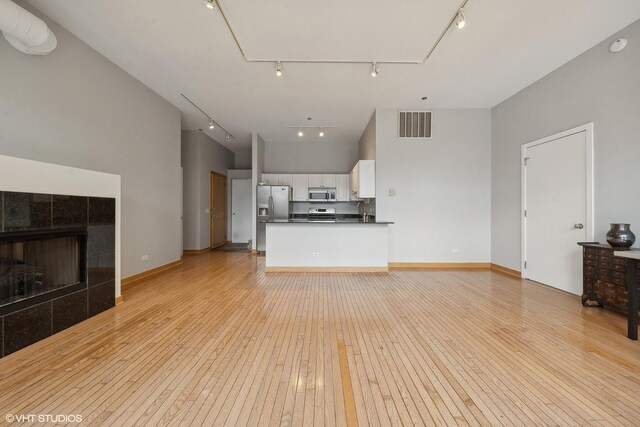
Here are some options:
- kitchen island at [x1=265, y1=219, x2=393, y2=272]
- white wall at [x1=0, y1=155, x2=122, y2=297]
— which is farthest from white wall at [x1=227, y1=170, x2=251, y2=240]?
white wall at [x1=0, y1=155, x2=122, y2=297]

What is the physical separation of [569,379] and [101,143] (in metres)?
5.43

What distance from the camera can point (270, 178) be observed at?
26.3 feet

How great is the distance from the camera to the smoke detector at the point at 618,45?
9.99 ft

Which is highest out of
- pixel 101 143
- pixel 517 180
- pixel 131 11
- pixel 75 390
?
pixel 131 11

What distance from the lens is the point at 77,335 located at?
2.50 metres

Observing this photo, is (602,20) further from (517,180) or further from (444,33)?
(517,180)

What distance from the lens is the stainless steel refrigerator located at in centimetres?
728

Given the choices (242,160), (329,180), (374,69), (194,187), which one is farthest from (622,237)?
(242,160)

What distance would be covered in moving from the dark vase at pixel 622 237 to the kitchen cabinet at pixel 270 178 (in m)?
6.85

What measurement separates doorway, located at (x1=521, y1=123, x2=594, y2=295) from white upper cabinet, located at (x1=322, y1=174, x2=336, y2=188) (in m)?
4.51

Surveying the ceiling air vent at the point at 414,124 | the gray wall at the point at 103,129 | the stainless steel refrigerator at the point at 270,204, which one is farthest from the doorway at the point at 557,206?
the gray wall at the point at 103,129

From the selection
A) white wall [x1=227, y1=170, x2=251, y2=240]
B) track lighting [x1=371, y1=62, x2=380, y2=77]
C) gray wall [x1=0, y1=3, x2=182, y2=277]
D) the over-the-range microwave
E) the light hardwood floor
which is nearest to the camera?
the light hardwood floor

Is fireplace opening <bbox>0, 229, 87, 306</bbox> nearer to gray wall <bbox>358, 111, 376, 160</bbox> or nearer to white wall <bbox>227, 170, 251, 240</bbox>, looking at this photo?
gray wall <bbox>358, 111, 376, 160</bbox>

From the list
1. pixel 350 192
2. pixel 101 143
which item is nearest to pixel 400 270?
pixel 350 192
